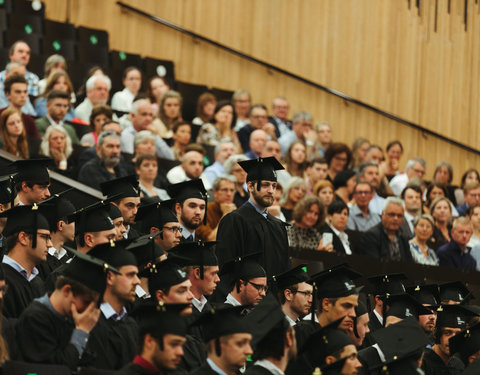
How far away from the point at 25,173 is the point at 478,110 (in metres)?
9.27

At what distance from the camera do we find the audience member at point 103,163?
7.75m

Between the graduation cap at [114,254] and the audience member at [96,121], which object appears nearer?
the graduation cap at [114,254]

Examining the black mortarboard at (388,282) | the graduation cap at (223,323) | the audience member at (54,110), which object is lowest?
the black mortarboard at (388,282)

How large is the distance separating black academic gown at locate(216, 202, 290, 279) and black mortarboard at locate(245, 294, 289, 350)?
1.61 metres

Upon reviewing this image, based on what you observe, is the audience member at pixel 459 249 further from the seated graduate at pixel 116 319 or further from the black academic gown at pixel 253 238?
the seated graduate at pixel 116 319

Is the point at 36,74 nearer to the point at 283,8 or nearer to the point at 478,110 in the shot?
the point at 283,8

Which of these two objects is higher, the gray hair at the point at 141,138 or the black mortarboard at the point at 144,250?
the gray hair at the point at 141,138

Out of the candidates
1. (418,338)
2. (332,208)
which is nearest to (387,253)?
(332,208)

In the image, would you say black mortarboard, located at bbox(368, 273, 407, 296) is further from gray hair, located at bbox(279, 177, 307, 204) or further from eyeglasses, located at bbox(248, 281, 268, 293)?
gray hair, located at bbox(279, 177, 307, 204)

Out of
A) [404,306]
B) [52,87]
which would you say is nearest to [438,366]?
[404,306]

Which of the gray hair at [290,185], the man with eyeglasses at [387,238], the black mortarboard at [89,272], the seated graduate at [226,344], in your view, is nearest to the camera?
the seated graduate at [226,344]

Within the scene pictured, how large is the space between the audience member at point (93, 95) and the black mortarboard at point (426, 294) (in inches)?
157

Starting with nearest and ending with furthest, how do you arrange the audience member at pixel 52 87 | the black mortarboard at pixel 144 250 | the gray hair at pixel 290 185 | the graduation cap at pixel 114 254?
the graduation cap at pixel 114 254
the black mortarboard at pixel 144 250
the gray hair at pixel 290 185
the audience member at pixel 52 87

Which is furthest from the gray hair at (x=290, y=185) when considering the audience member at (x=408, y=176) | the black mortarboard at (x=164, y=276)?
the black mortarboard at (x=164, y=276)
